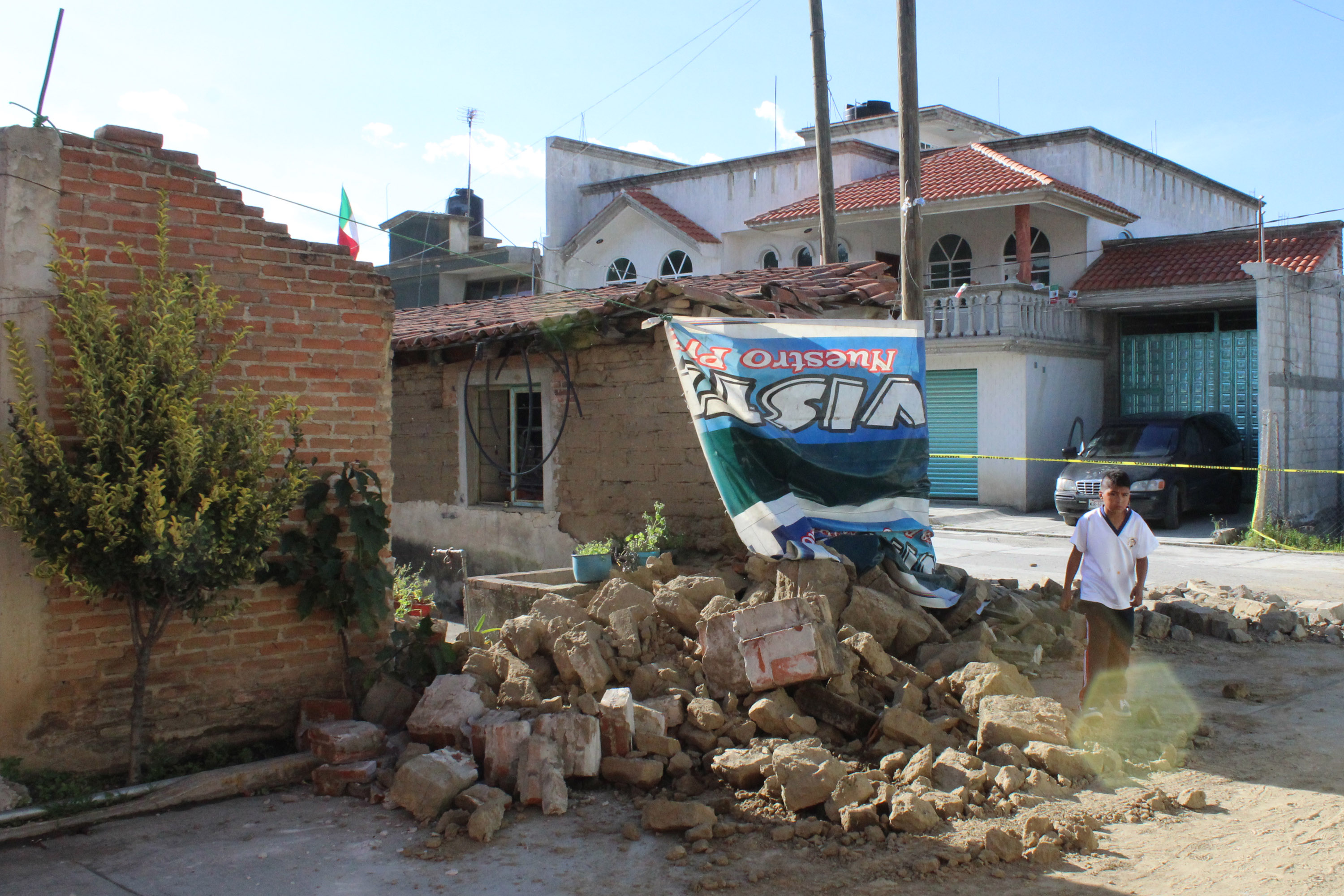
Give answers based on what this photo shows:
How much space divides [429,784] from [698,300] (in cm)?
446

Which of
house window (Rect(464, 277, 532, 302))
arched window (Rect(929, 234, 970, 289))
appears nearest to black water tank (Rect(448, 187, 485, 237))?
house window (Rect(464, 277, 532, 302))

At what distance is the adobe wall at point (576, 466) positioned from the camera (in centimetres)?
898

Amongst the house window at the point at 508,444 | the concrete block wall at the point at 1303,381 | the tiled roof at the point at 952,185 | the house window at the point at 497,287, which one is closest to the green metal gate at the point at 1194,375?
the concrete block wall at the point at 1303,381

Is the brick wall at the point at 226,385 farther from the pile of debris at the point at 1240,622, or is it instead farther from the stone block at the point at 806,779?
the pile of debris at the point at 1240,622

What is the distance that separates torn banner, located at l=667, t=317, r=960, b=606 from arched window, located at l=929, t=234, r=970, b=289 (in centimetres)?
1538

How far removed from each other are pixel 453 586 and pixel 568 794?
6.98 metres

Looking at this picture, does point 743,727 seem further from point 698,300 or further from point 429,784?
point 698,300

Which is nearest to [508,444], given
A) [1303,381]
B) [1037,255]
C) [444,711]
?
Result: [444,711]

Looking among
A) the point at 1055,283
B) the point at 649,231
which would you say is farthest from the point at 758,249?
the point at 1055,283

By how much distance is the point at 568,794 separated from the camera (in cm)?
541

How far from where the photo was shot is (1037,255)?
70.9 ft

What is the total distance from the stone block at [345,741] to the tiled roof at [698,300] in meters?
2.81

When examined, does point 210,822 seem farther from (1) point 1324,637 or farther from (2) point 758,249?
(2) point 758,249

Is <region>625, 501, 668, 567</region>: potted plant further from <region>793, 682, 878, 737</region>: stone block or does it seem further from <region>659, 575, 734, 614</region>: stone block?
<region>793, 682, 878, 737</region>: stone block
